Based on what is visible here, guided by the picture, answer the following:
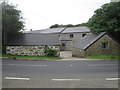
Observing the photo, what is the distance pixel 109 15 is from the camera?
34188mm

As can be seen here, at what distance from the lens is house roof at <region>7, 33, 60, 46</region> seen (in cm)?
2935

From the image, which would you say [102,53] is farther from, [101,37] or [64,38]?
[64,38]

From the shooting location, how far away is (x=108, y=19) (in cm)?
3416

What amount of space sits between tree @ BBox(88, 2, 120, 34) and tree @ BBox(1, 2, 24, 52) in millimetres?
15575

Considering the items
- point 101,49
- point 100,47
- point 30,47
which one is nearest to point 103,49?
point 101,49

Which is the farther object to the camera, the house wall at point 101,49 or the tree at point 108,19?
the tree at point 108,19

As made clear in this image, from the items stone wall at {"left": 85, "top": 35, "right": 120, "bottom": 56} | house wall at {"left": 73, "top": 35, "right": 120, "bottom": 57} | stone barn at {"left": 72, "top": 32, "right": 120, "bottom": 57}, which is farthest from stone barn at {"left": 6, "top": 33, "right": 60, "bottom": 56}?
stone wall at {"left": 85, "top": 35, "right": 120, "bottom": 56}

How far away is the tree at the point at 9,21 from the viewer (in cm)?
2857

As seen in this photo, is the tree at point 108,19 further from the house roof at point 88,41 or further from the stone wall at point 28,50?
the stone wall at point 28,50

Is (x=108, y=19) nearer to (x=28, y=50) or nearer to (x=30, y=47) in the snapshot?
(x=30, y=47)

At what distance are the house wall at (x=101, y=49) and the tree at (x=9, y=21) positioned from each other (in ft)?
41.4

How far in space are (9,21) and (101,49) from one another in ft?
56.2

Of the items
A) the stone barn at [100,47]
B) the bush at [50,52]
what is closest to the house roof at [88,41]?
the stone barn at [100,47]

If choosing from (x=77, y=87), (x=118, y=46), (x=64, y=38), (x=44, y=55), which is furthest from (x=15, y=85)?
(x=64, y=38)
